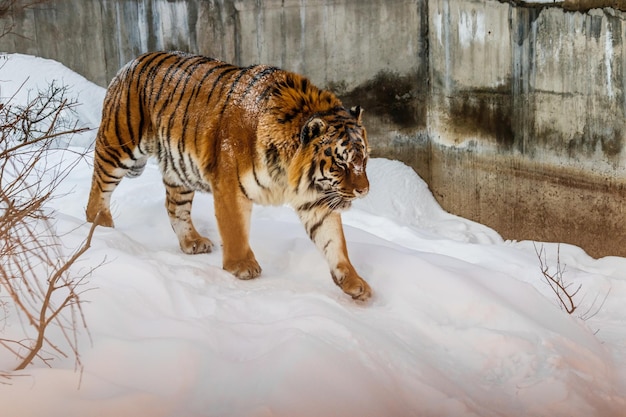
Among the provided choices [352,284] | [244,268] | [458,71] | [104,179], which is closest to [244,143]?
[244,268]

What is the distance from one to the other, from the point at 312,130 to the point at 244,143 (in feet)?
1.53

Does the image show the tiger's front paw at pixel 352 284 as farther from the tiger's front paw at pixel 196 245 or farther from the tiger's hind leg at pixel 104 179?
the tiger's hind leg at pixel 104 179

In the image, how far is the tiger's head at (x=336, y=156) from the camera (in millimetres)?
4730

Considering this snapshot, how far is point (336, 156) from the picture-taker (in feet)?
15.6

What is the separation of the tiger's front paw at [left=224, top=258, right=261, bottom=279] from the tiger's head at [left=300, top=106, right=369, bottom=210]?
617 millimetres

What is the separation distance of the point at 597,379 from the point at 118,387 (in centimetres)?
224

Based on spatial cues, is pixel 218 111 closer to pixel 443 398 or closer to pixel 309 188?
pixel 309 188

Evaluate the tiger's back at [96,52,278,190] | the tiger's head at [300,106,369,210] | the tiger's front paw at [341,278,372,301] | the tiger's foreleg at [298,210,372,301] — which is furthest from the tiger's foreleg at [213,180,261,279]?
the tiger's front paw at [341,278,372,301]

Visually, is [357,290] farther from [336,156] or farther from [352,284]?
[336,156]

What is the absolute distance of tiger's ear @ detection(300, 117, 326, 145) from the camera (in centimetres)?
470

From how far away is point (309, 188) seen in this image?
16.0 ft

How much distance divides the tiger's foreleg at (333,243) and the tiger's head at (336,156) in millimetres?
169

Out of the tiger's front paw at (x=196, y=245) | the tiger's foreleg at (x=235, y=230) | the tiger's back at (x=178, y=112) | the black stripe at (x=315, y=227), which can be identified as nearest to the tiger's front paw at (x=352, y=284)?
the black stripe at (x=315, y=227)

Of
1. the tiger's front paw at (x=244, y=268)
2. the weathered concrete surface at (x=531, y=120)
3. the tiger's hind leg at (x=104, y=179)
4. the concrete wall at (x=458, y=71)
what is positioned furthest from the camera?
the concrete wall at (x=458, y=71)
